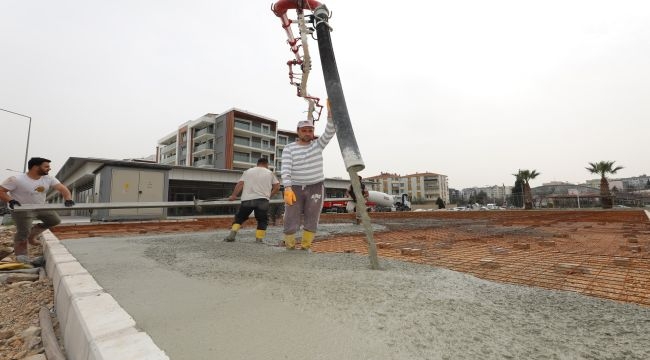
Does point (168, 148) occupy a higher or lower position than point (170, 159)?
higher

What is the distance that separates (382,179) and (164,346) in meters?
104

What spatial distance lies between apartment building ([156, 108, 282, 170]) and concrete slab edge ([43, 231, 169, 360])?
132ft

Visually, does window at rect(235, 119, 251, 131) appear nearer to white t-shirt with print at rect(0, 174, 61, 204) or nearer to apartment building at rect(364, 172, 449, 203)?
white t-shirt with print at rect(0, 174, 61, 204)

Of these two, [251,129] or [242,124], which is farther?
[251,129]

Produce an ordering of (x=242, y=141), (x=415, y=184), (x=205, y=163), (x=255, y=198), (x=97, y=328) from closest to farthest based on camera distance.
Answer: (x=97, y=328)
(x=255, y=198)
(x=242, y=141)
(x=205, y=163)
(x=415, y=184)

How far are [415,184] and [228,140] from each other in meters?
73.7

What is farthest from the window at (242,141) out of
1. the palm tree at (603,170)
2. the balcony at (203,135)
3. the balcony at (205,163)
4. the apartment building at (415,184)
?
the apartment building at (415,184)

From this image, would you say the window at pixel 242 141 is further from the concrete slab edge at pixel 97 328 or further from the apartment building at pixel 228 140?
the concrete slab edge at pixel 97 328

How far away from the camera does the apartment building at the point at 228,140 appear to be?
145 feet

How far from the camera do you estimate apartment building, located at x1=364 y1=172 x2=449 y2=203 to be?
3996 inches

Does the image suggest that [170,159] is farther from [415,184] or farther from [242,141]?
[415,184]

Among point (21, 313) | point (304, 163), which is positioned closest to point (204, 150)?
point (304, 163)

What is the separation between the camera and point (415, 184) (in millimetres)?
103500

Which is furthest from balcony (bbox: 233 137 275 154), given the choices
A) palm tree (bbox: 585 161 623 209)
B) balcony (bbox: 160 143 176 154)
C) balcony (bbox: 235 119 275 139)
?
palm tree (bbox: 585 161 623 209)
